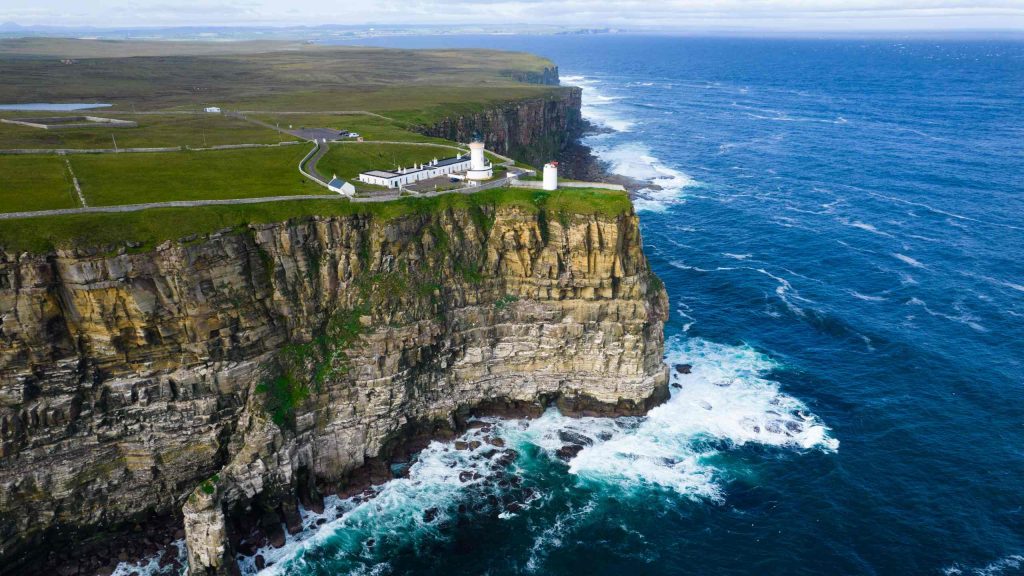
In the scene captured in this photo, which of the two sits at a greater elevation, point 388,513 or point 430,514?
point 430,514

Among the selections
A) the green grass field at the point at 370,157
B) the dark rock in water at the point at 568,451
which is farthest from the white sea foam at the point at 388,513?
the green grass field at the point at 370,157

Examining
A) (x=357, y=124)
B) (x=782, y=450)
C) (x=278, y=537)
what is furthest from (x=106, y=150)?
(x=782, y=450)

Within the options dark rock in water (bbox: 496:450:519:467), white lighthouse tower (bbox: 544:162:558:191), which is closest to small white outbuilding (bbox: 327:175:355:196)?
white lighthouse tower (bbox: 544:162:558:191)

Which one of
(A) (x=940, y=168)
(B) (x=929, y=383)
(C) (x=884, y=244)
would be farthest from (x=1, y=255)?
(A) (x=940, y=168)

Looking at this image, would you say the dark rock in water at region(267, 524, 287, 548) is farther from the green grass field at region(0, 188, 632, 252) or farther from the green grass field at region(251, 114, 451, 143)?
the green grass field at region(251, 114, 451, 143)

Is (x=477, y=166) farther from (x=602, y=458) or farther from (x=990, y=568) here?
(x=990, y=568)

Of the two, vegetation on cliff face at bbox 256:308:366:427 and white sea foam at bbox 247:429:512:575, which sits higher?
vegetation on cliff face at bbox 256:308:366:427

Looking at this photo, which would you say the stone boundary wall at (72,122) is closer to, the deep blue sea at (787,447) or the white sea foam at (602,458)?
the white sea foam at (602,458)
